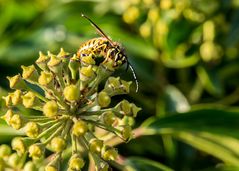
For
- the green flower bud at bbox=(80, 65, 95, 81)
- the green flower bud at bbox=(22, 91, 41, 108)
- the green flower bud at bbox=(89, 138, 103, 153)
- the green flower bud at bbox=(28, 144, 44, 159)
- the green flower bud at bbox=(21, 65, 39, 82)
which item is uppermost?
the green flower bud at bbox=(21, 65, 39, 82)

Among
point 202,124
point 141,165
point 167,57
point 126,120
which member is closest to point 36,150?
point 126,120

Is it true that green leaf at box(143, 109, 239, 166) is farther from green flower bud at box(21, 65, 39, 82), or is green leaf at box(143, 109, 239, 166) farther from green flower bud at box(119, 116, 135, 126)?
green flower bud at box(21, 65, 39, 82)

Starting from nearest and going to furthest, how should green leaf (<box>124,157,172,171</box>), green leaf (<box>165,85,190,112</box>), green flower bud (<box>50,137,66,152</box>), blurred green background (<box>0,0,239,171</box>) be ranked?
green flower bud (<box>50,137,66,152</box>)
green leaf (<box>124,157,172,171</box>)
blurred green background (<box>0,0,239,171</box>)
green leaf (<box>165,85,190,112</box>)

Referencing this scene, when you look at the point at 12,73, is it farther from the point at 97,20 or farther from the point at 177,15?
the point at 177,15

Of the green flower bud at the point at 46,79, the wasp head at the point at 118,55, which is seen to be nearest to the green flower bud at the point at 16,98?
the green flower bud at the point at 46,79

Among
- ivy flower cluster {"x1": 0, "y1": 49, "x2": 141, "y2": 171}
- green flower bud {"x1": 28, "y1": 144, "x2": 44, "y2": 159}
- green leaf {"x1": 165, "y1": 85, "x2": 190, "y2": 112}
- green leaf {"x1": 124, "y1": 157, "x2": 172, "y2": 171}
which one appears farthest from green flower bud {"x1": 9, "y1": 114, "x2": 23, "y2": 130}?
green leaf {"x1": 165, "y1": 85, "x2": 190, "y2": 112}

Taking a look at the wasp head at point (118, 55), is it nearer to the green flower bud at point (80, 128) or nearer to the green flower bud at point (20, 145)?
the green flower bud at point (80, 128)

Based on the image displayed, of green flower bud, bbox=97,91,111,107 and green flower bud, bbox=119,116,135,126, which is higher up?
green flower bud, bbox=97,91,111,107

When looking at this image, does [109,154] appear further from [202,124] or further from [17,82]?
[202,124]
